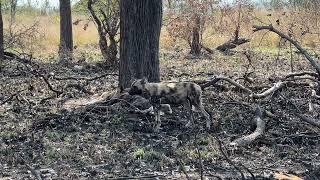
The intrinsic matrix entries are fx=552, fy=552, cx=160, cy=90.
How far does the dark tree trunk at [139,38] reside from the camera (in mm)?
9836

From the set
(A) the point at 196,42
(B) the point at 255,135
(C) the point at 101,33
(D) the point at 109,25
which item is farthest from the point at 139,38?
(A) the point at 196,42

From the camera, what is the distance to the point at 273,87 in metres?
10.2

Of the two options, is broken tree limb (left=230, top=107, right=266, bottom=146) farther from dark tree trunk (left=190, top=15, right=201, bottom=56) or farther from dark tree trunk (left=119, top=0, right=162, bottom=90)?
dark tree trunk (left=190, top=15, right=201, bottom=56)

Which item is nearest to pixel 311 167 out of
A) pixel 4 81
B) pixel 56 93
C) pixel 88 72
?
pixel 56 93

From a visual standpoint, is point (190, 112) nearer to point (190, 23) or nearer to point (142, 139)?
point (142, 139)

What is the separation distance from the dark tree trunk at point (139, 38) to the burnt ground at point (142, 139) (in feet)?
2.39

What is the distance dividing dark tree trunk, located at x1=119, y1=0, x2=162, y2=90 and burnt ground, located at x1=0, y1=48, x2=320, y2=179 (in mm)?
727

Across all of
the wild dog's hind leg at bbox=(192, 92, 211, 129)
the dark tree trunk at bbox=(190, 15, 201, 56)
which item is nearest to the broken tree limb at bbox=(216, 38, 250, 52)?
the dark tree trunk at bbox=(190, 15, 201, 56)

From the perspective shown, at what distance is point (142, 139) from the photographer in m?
7.84

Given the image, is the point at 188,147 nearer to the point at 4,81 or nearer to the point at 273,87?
the point at 273,87

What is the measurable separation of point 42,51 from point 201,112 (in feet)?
43.9

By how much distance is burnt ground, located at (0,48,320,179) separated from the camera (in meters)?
6.46

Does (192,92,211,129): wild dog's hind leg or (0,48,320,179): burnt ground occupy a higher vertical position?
(192,92,211,129): wild dog's hind leg

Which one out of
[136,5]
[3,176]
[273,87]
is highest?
[136,5]
